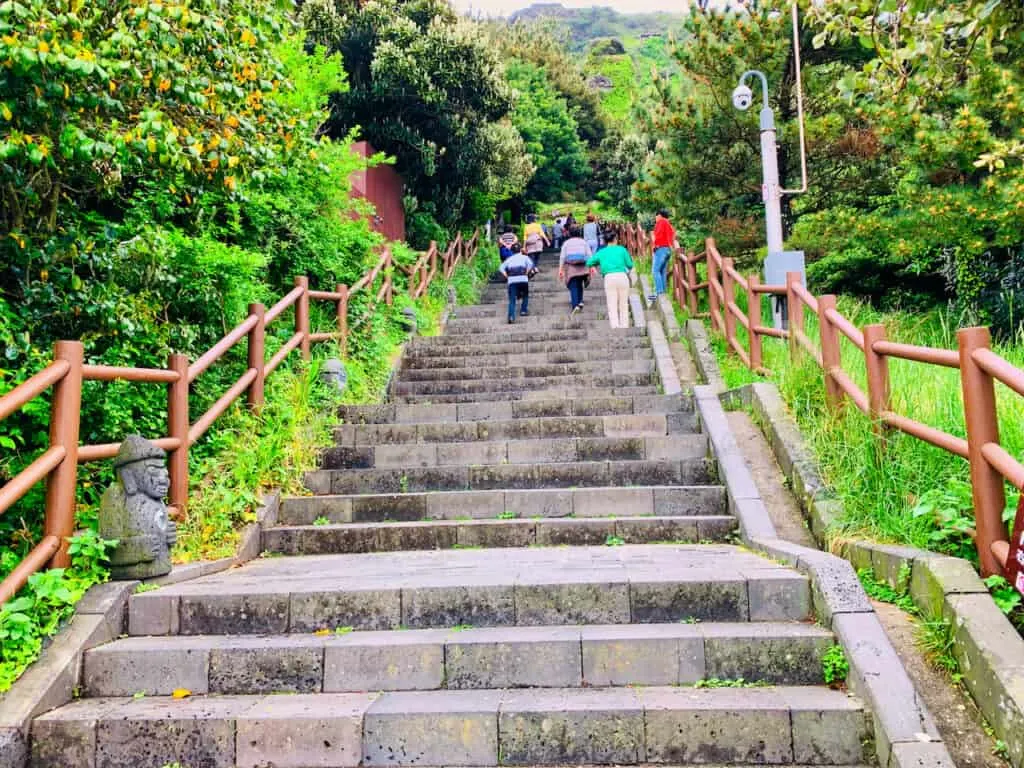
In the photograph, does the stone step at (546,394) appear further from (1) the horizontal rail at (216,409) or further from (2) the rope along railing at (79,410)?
(1) the horizontal rail at (216,409)

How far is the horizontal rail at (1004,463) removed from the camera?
2889 mm

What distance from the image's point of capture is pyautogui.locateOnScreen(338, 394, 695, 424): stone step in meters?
7.20

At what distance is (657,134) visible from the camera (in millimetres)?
11672

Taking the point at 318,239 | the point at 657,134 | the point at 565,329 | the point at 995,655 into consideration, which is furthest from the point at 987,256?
the point at 995,655

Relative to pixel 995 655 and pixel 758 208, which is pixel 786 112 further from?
pixel 995 655

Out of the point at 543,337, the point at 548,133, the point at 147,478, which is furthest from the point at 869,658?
the point at 548,133

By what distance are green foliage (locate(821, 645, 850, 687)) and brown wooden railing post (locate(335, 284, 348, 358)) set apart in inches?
248

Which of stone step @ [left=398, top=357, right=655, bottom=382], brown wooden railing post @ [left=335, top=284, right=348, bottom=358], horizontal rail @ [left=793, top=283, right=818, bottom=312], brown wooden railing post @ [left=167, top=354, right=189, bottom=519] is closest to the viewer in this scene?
brown wooden railing post @ [left=167, top=354, right=189, bottom=519]

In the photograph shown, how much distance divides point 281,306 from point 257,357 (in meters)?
0.76

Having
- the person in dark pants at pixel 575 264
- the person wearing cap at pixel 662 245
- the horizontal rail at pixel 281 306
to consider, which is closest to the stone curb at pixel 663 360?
the person wearing cap at pixel 662 245

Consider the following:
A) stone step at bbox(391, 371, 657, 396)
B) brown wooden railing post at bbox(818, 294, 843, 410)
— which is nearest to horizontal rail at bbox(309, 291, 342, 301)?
stone step at bbox(391, 371, 657, 396)

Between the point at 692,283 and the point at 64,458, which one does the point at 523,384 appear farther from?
the point at 64,458

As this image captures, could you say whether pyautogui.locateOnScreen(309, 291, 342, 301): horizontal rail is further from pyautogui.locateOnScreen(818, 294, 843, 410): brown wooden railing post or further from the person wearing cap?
the person wearing cap

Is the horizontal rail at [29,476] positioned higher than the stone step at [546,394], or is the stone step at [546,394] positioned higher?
the stone step at [546,394]
